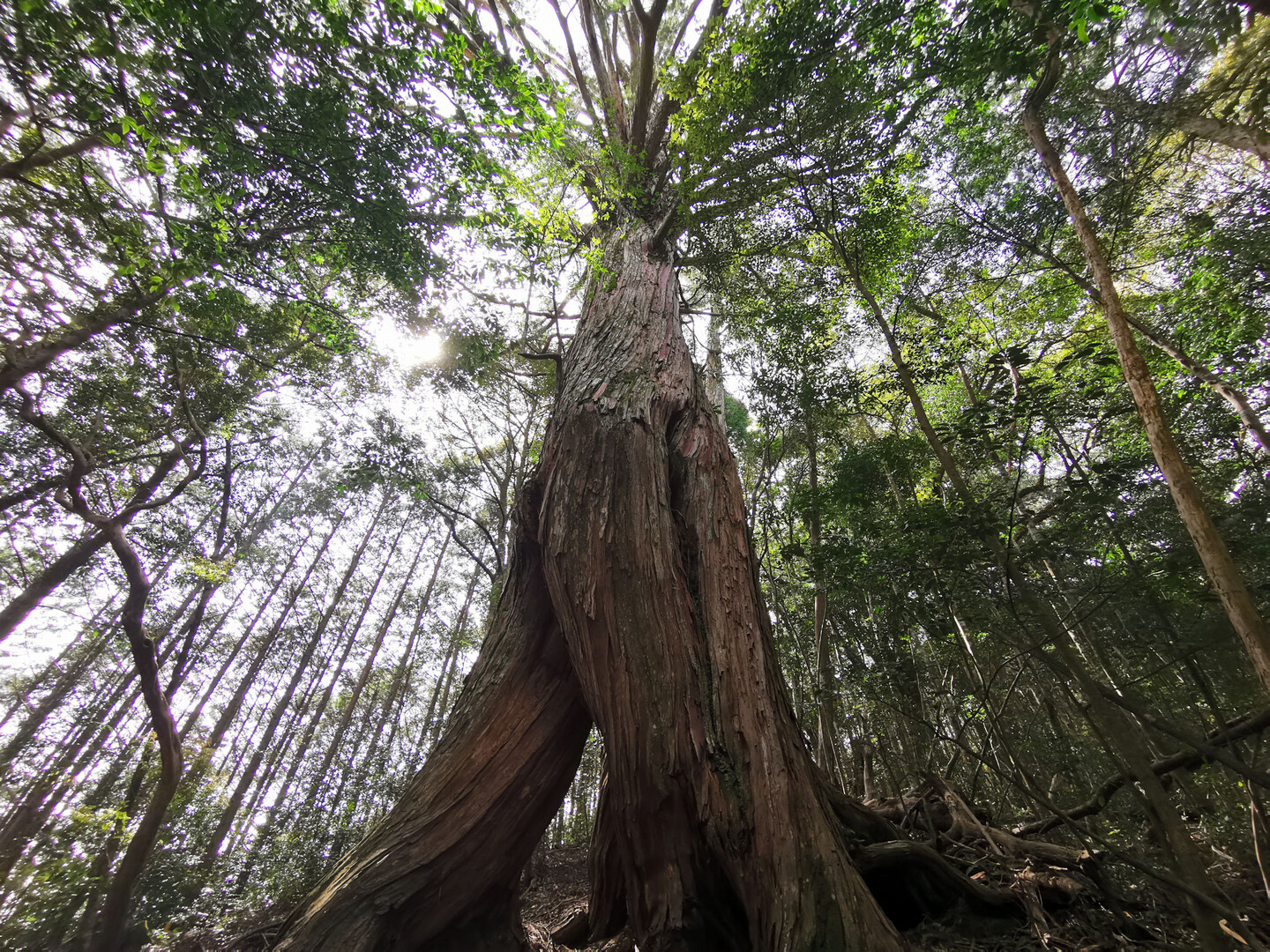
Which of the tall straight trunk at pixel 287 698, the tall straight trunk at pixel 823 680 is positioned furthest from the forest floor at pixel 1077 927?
the tall straight trunk at pixel 287 698

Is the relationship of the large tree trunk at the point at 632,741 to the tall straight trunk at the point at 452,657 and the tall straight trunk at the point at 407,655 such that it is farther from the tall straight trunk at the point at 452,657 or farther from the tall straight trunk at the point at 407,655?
the tall straight trunk at the point at 407,655

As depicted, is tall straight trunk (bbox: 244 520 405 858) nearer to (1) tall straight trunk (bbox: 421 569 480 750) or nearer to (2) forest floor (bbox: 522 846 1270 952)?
(1) tall straight trunk (bbox: 421 569 480 750)

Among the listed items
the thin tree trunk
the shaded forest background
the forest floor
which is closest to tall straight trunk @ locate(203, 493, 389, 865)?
the shaded forest background

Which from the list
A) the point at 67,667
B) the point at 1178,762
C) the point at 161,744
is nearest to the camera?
the point at 1178,762

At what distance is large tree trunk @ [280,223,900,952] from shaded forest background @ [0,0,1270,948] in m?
0.85

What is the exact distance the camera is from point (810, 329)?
549 centimetres

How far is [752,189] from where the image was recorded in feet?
16.5

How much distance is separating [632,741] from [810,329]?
488 cm

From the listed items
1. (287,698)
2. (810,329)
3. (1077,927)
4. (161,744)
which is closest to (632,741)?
(1077,927)

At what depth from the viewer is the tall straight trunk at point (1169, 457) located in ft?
7.82

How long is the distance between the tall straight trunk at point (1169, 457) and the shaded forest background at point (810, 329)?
191mm

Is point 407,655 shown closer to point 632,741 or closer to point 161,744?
point 161,744

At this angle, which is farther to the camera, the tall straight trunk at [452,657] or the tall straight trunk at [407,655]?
the tall straight trunk at [407,655]

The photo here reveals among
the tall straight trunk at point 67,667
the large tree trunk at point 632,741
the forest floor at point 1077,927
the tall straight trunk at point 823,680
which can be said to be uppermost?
the tall straight trunk at point 67,667
